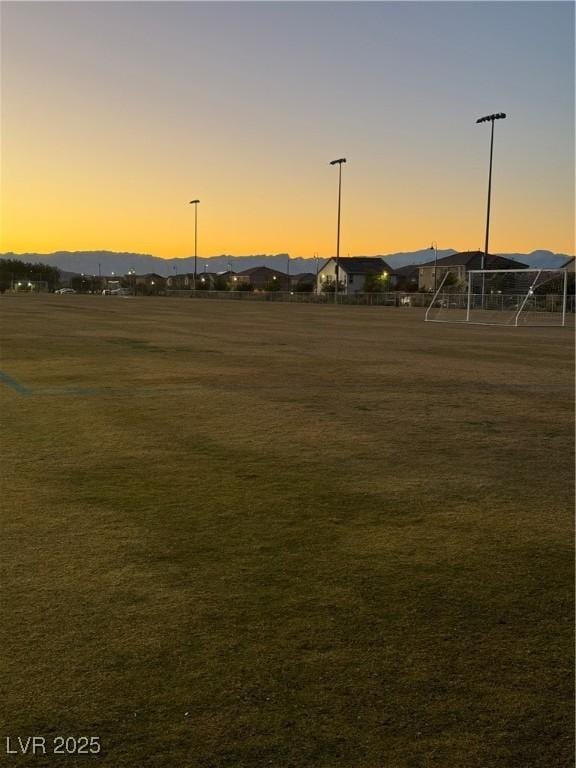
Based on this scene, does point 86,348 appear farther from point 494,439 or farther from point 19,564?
point 19,564

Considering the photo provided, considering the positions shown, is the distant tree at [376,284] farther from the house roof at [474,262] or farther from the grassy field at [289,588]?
the grassy field at [289,588]

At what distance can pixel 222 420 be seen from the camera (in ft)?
28.9

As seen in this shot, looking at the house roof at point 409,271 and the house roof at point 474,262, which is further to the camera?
the house roof at point 409,271

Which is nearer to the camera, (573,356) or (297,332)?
(573,356)

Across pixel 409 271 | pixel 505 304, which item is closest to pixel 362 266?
pixel 409 271

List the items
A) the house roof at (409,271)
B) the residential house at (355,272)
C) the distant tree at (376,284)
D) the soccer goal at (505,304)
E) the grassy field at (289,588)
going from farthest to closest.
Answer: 1. the house roof at (409,271)
2. the residential house at (355,272)
3. the distant tree at (376,284)
4. the soccer goal at (505,304)
5. the grassy field at (289,588)

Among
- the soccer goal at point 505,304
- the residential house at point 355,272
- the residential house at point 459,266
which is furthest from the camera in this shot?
the residential house at point 355,272

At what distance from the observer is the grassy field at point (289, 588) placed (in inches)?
106

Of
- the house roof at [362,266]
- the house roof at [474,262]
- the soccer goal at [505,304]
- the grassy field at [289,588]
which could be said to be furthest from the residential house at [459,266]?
the grassy field at [289,588]

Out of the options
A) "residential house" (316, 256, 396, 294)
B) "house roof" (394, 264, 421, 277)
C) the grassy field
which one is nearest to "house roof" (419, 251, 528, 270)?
"residential house" (316, 256, 396, 294)

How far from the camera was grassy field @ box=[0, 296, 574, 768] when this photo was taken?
106 inches

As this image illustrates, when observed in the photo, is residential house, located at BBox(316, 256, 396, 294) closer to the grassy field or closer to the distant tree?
the distant tree

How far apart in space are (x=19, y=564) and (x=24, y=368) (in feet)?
34.1

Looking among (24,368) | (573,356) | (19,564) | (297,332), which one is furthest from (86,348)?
(19,564)
